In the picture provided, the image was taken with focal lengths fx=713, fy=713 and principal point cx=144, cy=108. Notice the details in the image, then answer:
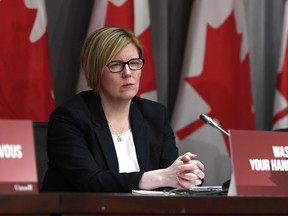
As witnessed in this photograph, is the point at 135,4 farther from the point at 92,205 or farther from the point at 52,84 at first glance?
the point at 92,205

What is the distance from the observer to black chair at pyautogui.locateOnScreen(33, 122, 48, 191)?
278 centimetres

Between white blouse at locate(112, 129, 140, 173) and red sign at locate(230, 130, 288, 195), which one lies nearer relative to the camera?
red sign at locate(230, 130, 288, 195)

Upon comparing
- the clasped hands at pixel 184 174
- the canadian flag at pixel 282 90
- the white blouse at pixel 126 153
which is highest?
the canadian flag at pixel 282 90

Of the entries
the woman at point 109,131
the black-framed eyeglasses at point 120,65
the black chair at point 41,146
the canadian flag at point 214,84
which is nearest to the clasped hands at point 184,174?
the woman at point 109,131

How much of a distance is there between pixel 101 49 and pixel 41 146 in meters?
0.45

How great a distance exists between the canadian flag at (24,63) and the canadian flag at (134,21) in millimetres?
237

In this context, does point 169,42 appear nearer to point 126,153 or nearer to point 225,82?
point 225,82

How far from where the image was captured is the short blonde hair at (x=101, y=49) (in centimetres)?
274

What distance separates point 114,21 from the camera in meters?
3.46

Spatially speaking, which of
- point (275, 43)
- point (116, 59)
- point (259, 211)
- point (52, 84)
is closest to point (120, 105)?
point (116, 59)

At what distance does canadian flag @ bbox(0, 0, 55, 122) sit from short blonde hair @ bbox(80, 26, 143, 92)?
50 centimetres

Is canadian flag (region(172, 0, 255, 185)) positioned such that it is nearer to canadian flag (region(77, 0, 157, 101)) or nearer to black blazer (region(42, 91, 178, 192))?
canadian flag (region(77, 0, 157, 101))

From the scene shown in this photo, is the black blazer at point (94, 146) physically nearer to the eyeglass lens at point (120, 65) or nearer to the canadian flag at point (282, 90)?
the eyeglass lens at point (120, 65)

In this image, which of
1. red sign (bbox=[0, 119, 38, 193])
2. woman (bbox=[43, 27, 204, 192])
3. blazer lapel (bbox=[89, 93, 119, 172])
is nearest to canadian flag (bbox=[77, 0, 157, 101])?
woman (bbox=[43, 27, 204, 192])
